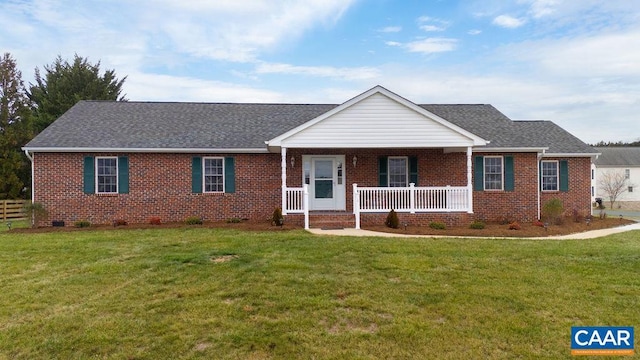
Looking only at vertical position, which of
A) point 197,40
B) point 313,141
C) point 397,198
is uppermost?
point 197,40

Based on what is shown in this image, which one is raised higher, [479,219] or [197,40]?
[197,40]

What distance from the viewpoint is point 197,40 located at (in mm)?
19203

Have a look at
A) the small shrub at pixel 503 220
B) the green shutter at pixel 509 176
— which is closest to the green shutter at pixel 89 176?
the small shrub at pixel 503 220

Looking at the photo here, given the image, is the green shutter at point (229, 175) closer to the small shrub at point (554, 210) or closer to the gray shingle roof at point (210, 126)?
the gray shingle roof at point (210, 126)

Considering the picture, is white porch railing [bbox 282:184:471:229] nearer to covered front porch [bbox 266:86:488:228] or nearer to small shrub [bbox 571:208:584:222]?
covered front porch [bbox 266:86:488:228]

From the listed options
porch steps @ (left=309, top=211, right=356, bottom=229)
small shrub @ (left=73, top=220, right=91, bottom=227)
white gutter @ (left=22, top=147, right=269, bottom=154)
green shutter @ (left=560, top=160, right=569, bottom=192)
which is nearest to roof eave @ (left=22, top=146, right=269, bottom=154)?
white gutter @ (left=22, top=147, right=269, bottom=154)

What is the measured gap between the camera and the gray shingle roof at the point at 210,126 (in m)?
14.7

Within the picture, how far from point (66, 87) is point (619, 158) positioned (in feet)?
195

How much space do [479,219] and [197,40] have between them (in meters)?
15.4

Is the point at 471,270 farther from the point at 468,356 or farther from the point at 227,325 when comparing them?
the point at 227,325

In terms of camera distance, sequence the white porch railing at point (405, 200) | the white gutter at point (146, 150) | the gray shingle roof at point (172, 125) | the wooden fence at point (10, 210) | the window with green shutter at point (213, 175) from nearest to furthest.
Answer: the white porch railing at point (405, 200) < the white gutter at point (146, 150) < the gray shingle roof at point (172, 125) < the window with green shutter at point (213, 175) < the wooden fence at point (10, 210)

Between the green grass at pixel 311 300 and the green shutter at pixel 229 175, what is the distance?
597 centimetres

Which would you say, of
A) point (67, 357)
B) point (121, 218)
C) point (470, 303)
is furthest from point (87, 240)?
point (470, 303)

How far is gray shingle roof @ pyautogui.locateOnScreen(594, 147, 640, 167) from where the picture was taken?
4597 centimetres
